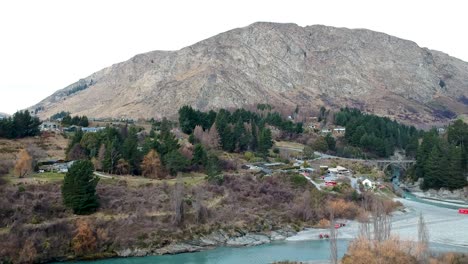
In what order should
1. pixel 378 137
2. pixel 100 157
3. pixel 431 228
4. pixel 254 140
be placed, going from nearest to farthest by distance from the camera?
1. pixel 431 228
2. pixel 100 157
3. pixel 254 140
4. pixel 378 137

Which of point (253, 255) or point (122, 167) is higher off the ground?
point (122, 167)

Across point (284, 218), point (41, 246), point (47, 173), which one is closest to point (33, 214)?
point (41, 246)

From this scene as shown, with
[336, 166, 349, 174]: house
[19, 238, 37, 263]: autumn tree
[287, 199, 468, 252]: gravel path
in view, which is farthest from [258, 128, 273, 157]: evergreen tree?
[19, 238, 37, 263]: autumn tree

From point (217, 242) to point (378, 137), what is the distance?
7286 cm

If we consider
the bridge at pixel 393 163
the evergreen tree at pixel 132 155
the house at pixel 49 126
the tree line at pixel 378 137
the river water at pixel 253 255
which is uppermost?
the house at pixel 49 126

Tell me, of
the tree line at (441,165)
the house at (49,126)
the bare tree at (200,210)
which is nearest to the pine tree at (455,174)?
the tree line at (441,165)

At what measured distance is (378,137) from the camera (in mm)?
116375

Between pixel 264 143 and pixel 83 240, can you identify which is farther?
pixel 264 143

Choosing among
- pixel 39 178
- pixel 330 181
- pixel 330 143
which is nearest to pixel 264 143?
pixel 330 181

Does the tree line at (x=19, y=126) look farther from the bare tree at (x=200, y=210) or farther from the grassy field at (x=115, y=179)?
the bare tree at (x=200, y=210)

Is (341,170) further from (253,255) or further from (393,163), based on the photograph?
(253,255)

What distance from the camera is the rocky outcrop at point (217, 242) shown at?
52094 mm

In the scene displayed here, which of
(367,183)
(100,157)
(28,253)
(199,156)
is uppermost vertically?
(100,157)

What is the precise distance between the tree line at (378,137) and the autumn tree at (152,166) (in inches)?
2295
